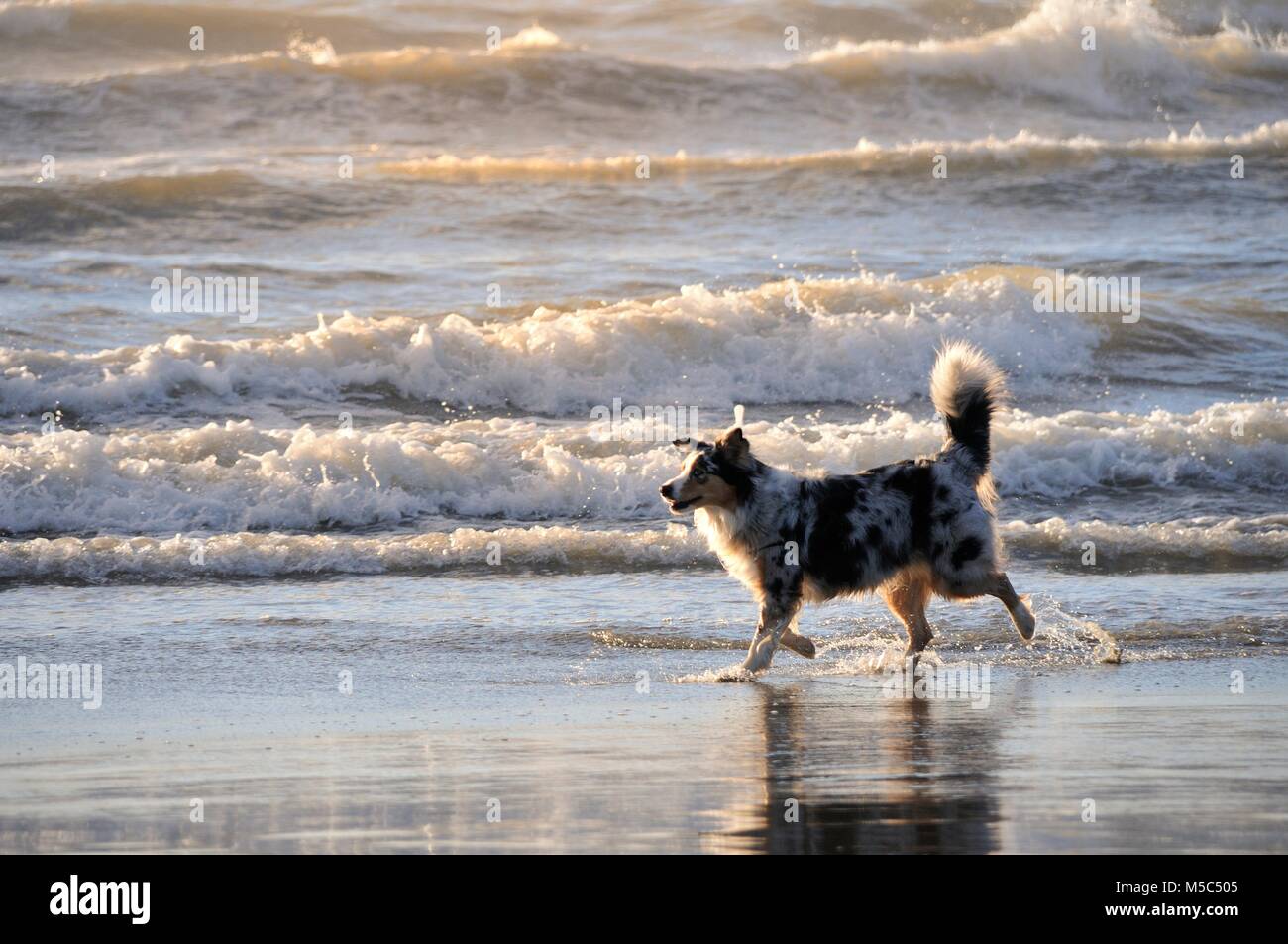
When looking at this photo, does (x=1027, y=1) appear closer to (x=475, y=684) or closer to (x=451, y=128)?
(x=451, y=128)

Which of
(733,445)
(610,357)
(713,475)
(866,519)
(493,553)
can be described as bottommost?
(493,553)

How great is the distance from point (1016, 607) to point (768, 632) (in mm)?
1403

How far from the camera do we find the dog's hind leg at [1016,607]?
8742mm

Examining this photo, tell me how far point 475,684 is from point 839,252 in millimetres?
14726

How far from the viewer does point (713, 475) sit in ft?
28.0

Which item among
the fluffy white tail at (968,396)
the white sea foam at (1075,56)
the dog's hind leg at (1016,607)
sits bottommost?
the dog's hind leg at (1016,607)

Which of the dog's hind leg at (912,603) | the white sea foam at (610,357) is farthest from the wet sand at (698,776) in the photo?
the white sea foam at (610,357)

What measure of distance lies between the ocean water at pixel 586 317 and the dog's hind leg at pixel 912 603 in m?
0.25

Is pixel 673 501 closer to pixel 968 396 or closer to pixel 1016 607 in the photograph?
pixel 968 396

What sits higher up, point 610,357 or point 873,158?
point 873,158

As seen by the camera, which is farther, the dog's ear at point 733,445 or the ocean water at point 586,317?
the ocean water at point 586,317

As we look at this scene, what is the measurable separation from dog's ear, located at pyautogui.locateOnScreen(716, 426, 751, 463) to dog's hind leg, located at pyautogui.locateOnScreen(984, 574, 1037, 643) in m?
1.51

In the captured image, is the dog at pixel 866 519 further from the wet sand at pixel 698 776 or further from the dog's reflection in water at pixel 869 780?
the dog's reflection in water at pixel 869 780

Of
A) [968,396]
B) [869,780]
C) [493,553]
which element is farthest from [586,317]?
[869,780]
